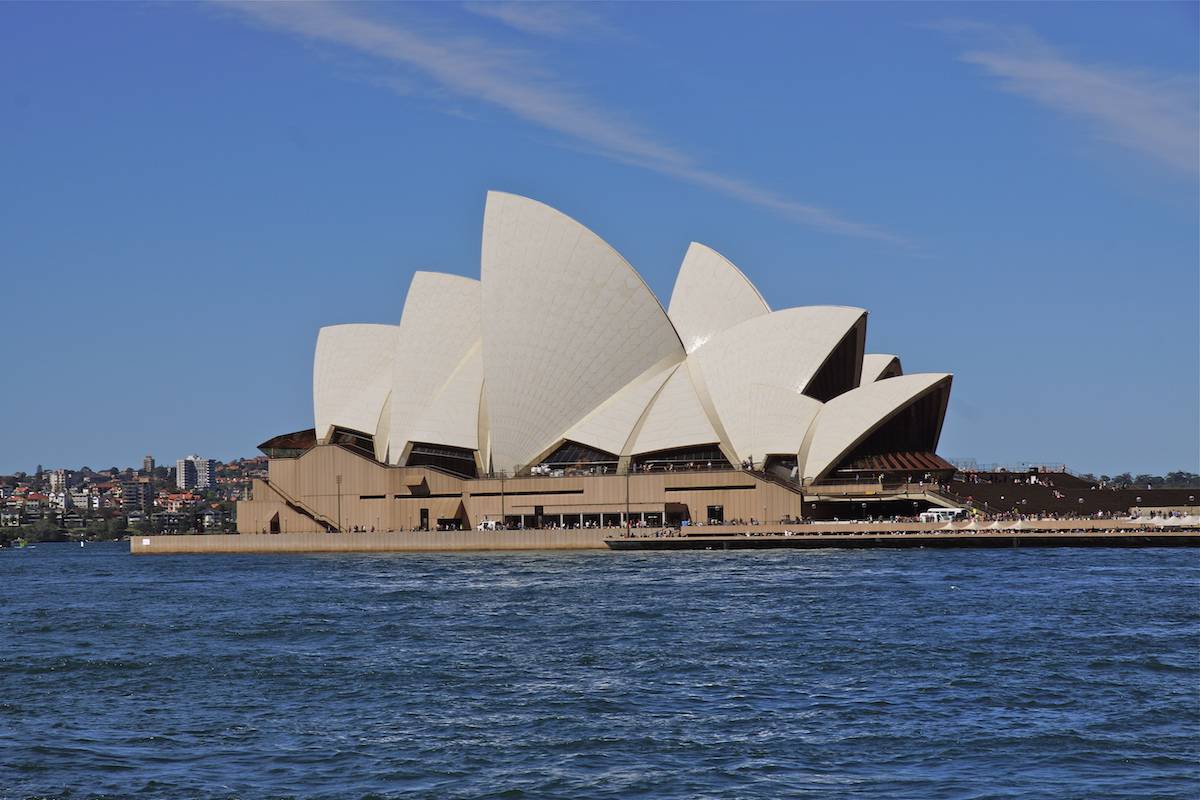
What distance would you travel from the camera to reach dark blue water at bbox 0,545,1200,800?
16.7m

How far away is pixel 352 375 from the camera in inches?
3159

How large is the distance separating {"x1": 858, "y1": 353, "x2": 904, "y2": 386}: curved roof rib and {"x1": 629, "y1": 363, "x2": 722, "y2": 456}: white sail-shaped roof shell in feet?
29.4

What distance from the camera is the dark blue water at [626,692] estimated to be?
16.7m

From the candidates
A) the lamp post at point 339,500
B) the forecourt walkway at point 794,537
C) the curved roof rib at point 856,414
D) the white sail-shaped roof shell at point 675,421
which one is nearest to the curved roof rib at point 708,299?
the white sail-shaped roof shell at point 675,421

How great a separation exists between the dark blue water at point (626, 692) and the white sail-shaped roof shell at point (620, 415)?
27.4 meters

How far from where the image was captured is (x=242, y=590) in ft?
153

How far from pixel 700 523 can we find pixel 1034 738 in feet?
161

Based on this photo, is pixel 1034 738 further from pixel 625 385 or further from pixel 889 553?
pixel 625 385

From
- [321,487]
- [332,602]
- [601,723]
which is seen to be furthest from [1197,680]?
A: [321,487]

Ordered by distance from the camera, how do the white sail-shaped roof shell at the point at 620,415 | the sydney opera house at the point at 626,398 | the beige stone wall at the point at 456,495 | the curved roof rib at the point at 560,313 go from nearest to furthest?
the sydney opera house at the point at 626,398
the beige stone wall at the point at 456,495
the curved roof rib at the point at 560,313
the white sail-shaped roof shell at the point at 620,415

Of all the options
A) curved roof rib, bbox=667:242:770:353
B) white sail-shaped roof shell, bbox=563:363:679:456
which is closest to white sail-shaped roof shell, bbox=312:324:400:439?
white sail-shaped roof shell, bbox=563:363:679:456

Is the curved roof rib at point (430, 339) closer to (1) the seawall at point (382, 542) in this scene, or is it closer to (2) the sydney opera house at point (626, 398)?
(2) the sydney opera house at point (626, 398)

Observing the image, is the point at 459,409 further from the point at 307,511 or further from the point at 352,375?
the point at 307,511

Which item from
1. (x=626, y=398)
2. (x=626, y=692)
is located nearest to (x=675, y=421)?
(x=626, y=398)
